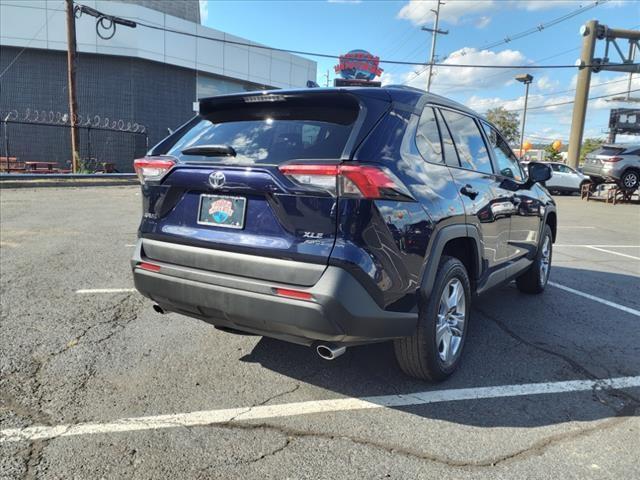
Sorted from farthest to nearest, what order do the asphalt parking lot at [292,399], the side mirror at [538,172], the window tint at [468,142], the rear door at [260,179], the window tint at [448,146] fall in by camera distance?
the side mirror at [538,172]
the window tint at [468,142]
the window tint at [448,146]
the rear door at [260,179]
the asphalt parking lot at [292,399]

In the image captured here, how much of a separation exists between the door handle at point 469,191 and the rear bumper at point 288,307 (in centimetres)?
109

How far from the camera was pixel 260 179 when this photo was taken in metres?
2.74

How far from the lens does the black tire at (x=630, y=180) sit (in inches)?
768

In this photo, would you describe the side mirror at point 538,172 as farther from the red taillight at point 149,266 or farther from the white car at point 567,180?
the white car at point 567,180

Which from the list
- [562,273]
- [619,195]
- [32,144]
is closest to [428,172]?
[562,273]

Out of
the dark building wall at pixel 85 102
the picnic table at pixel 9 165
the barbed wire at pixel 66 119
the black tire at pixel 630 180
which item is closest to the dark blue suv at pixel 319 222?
the black tire at pixel 630 180

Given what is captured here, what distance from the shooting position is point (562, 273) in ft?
23.0

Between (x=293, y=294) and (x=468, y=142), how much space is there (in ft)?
7.16

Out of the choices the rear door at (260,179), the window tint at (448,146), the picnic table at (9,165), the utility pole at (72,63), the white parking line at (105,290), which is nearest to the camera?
the rear door at (260,179)

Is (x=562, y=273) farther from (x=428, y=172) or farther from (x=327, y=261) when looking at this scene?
(x=327, y=261)

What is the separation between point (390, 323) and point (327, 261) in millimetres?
541

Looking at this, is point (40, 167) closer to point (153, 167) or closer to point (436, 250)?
point (153, 167)

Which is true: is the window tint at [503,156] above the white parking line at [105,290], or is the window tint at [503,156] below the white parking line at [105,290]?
above

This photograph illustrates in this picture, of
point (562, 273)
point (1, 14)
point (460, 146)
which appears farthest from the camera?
point (1, 14)
